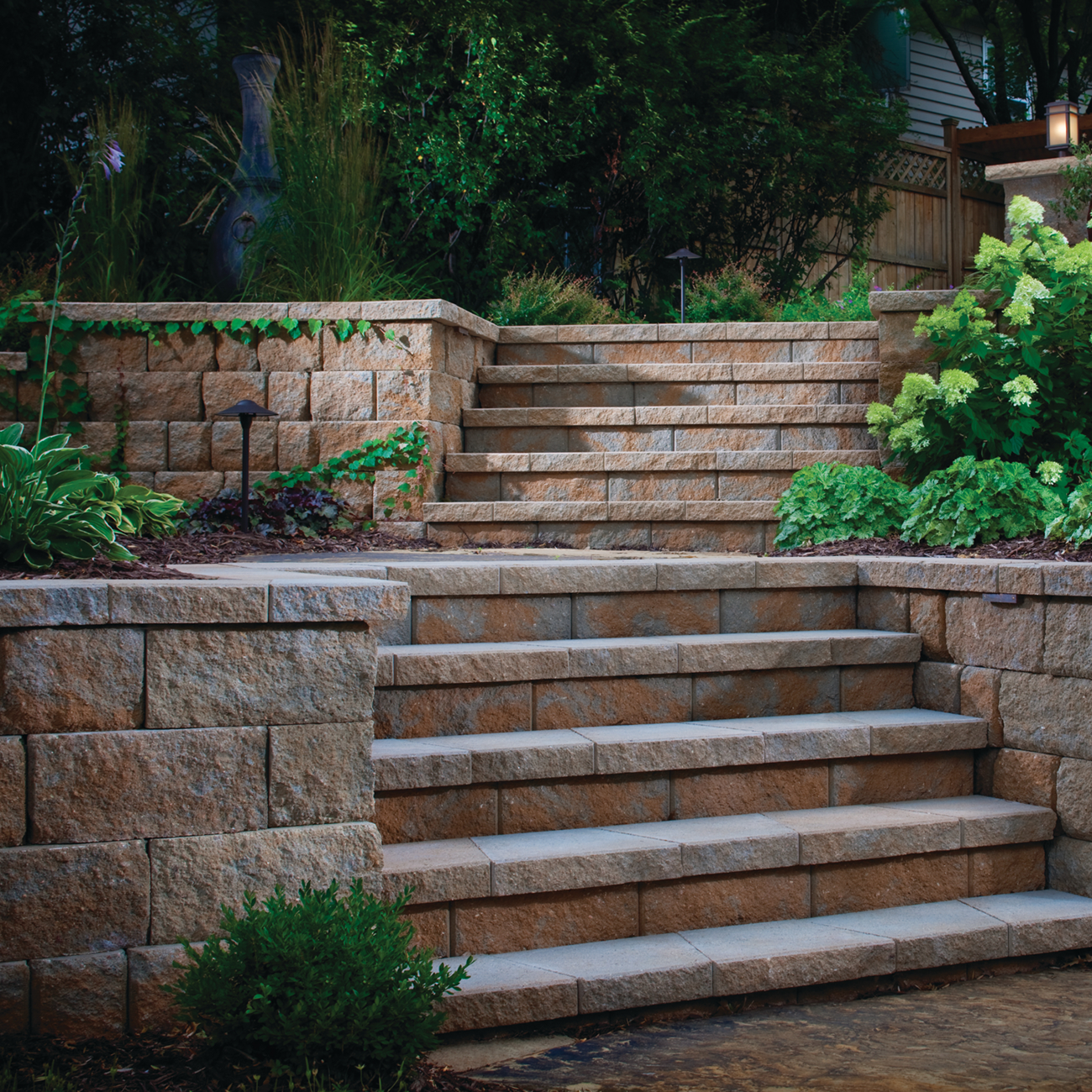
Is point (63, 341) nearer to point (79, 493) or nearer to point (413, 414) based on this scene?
point (413, 414)

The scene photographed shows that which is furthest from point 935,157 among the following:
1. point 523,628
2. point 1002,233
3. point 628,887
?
point 628,887

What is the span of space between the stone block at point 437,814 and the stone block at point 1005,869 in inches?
60.0

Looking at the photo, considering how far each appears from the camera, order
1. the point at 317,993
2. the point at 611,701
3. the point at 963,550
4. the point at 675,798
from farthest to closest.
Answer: the point at 963,550 < the point at 611,701 < the point at 675,798 < the point at 317,993

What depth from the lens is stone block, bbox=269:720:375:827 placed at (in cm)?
265

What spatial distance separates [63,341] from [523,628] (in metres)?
3.41

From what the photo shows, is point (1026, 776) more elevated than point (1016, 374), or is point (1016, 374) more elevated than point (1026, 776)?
point (1016, 374)

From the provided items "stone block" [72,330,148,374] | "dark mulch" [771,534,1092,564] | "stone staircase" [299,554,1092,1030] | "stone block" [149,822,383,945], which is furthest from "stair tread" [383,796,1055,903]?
"stone block" [72,330,148,374]

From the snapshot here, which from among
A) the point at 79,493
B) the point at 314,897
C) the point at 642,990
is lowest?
the point at 642,990

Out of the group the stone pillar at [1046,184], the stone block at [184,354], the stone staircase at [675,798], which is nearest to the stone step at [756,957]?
the stone staircase at [675,798]

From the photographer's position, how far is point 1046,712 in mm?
3605

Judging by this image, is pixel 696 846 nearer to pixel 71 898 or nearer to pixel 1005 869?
pixel 1005 869

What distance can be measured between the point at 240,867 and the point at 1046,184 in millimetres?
8541

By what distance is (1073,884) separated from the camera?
353 centimetres

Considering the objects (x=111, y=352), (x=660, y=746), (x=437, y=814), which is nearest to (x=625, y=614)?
(x=660, y=746)
